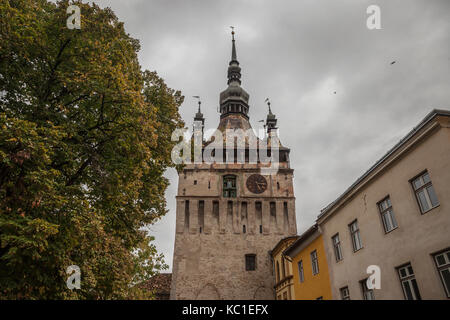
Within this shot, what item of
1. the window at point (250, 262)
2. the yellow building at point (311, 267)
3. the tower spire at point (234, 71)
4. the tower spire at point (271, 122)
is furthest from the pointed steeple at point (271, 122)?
the yellow building at point (311, 267)

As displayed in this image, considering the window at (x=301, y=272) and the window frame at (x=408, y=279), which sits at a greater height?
the window at (x=301, y=272)

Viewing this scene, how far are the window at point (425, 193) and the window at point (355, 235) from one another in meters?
3.42

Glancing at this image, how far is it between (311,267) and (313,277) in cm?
50

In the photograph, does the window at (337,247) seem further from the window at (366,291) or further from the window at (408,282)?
the window at (408,282)

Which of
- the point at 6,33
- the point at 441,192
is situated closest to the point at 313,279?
the point at 441,192

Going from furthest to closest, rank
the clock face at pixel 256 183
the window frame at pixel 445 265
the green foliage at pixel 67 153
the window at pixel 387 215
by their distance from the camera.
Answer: the clock face at pixel 256 183, the window at pixel 387 215, the window frame at pixel 445 265, the green foliage at pixel 67 153

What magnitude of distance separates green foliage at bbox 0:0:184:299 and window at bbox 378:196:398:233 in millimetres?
7415

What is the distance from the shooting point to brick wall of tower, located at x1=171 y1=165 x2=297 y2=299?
2867 centimetres

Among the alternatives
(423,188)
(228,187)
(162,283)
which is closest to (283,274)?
(228,187)

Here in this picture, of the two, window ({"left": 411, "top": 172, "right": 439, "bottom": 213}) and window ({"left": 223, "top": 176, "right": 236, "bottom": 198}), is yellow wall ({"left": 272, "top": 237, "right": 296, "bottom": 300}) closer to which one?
window ({"left": 223, "top": 176, "right": 236, "bottom": 198})

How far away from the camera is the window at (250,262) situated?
2975cm

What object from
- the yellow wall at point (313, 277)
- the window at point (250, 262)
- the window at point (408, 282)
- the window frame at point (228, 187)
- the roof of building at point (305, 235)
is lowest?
the window at point (408, 282)
